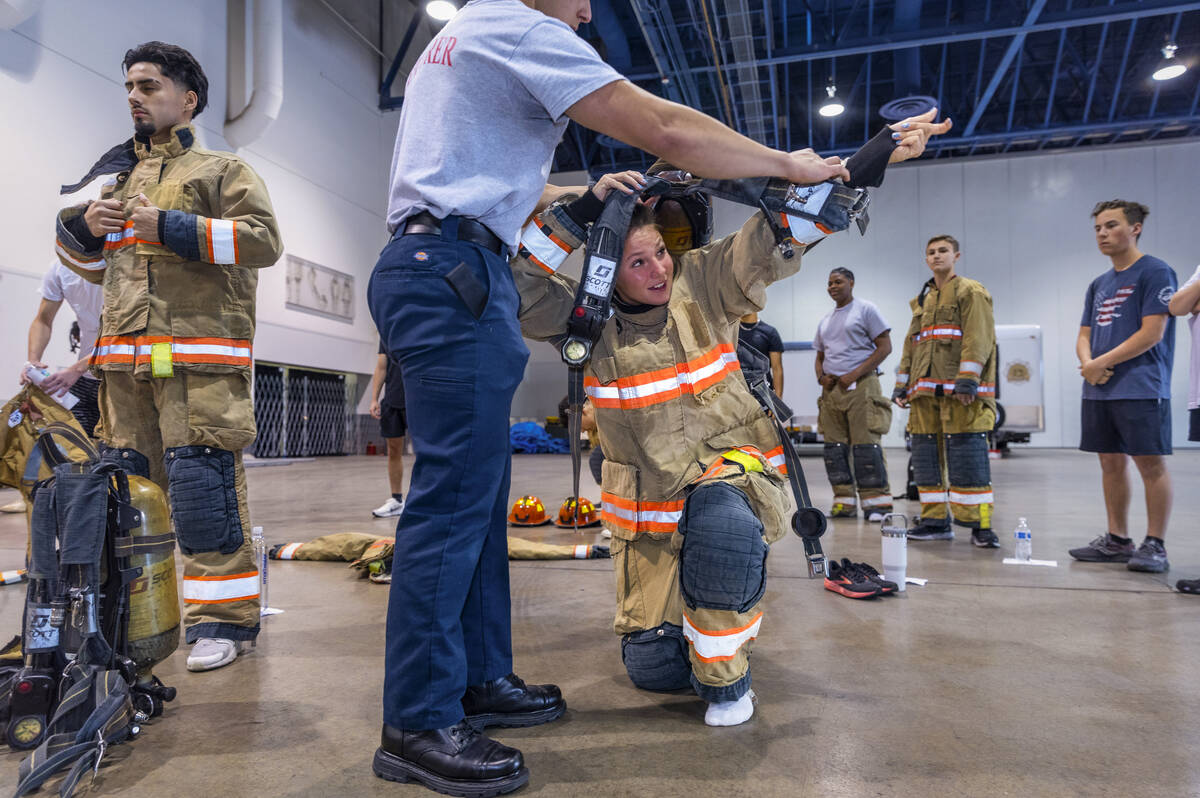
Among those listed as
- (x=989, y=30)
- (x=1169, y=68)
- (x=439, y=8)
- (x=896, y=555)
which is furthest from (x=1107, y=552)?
(x=1169, y=68)

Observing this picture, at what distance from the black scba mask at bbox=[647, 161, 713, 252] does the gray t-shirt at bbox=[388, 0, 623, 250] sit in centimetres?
67

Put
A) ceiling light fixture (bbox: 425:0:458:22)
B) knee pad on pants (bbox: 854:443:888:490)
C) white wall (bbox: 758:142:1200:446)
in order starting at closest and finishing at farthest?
knee pad on pants (bbox: 854:443:888:490)
ceiling light fixture (bbox: 425:0:458:22)
white wall (bbox: 758:142:1200:446)

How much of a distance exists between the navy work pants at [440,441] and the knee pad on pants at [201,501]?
1.06 m

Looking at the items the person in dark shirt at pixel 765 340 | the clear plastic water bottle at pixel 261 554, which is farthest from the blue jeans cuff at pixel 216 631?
the person in dark shirt at pixel 765 340

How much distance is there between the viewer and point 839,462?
5.82m

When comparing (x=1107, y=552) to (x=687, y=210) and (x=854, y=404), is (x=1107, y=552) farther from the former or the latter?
(x=687, y=210)

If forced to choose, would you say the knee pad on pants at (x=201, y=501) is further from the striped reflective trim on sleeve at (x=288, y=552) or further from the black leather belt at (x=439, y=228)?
the striped reflective trim on sleeve at (x=288, y=552)

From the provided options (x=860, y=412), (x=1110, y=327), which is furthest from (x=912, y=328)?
(x=1110, y=327)

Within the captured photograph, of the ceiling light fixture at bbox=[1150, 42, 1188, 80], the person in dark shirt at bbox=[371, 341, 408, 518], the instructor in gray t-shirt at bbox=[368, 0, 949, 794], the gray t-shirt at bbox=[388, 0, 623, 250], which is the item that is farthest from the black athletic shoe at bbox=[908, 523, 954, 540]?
the ceiling light fixture at bbox=[1150, 42, 1188, 80]

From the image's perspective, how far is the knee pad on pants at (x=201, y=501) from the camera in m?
2.25

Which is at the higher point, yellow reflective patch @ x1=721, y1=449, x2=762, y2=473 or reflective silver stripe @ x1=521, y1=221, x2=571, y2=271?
reflective silver stripe @ x1=521, y1=221, x2=571, y2=271

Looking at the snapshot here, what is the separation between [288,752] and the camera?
1.68 meters

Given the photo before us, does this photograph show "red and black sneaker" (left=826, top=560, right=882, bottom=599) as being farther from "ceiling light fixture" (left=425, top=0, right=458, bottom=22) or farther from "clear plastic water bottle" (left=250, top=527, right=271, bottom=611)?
"ceiling light fixture" (left=425, top=0, right=458, bottom=22)

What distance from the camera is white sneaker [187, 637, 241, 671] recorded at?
2.23 m
